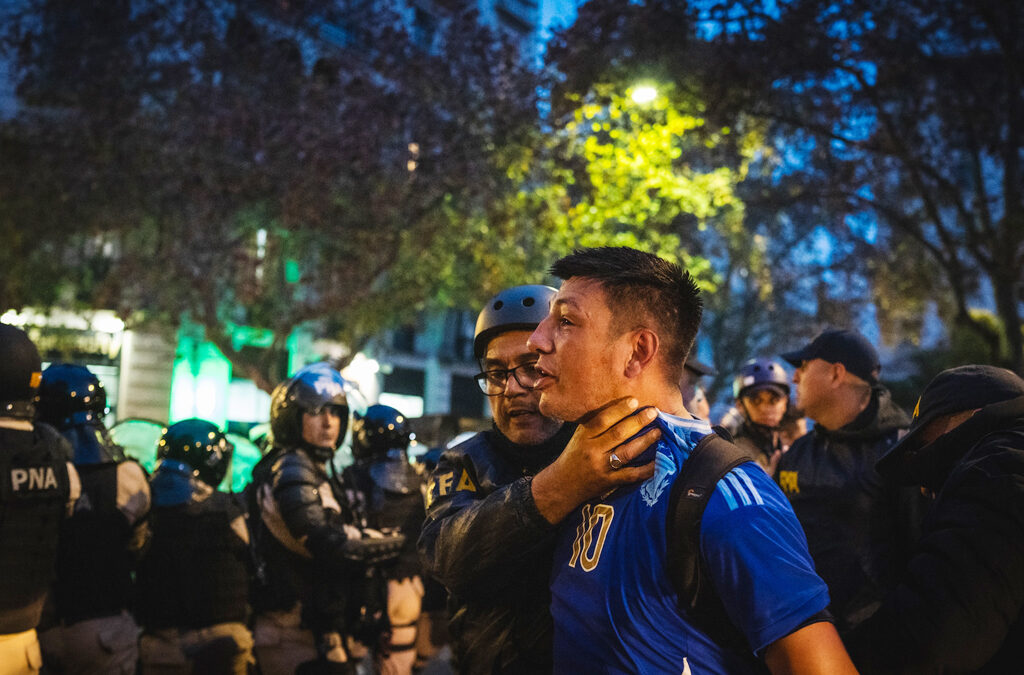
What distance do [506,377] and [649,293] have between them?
1.05 metres

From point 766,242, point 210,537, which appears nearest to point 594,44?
point 210,537

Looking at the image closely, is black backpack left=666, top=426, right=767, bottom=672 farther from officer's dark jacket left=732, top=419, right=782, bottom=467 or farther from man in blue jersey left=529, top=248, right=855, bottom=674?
officer's dark jacket left=732, top=419, right=782, bottom=467

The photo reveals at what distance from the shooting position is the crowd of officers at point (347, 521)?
2.46 meters

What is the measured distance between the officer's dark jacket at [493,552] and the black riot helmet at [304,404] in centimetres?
312

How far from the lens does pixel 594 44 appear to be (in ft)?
40.5

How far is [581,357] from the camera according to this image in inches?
82.6

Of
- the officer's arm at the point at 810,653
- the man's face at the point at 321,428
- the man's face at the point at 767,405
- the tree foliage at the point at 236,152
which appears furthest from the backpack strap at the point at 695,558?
the tree foliage at the point at 236,152

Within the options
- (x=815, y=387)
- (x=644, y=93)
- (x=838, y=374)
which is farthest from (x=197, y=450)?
(x=644, y=93)

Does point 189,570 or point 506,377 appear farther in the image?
point 189,570

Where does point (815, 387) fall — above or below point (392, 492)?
above

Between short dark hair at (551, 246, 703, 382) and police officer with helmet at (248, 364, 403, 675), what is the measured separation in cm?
355

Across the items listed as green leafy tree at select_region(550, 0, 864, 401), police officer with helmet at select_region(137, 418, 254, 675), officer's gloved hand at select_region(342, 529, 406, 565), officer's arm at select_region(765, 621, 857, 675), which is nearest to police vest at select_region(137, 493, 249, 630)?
police officer with helmet at select_region(137, 418, 254, 675)

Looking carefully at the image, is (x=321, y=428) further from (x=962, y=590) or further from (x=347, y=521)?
(x=962, y=590)

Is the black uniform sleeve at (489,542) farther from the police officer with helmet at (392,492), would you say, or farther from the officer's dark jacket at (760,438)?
the officer's dark jacket at (760,438)
